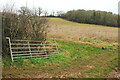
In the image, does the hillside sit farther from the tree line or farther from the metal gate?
the tree line

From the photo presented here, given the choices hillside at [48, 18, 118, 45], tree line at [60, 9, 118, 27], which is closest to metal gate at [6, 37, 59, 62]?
hillside at [48, 18, 118, 45]

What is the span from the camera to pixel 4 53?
7.77 m

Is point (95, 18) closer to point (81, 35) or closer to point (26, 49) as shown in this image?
point (81, 35)

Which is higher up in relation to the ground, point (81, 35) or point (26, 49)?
point (81, 35)

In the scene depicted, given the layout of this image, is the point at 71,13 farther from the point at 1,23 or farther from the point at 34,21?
the point at 1,23

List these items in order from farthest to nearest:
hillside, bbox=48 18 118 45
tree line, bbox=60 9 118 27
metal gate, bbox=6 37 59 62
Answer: tree line, bbox=60 9 118 27, hillside, bbox=48 18 118 45, metal gate, bbox=6 37 59 62

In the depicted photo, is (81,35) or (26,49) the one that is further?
(81,35)

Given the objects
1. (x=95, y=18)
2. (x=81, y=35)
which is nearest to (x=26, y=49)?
(x=81, y=35)

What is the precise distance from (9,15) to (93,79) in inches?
228

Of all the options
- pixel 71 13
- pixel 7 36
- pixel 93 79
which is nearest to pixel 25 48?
pixel 7 36

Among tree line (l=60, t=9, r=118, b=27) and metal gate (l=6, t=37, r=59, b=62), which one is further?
tree line (l=60, t=9, r=118, b=27)

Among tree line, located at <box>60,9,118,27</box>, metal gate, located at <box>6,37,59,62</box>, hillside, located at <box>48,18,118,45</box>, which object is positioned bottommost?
metal gate, located at <box>6,37,59,62</box>

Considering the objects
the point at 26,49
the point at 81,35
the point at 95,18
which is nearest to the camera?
the point at 26,49

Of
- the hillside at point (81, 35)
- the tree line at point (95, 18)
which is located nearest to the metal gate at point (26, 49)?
the hillside at point (81, 35)
